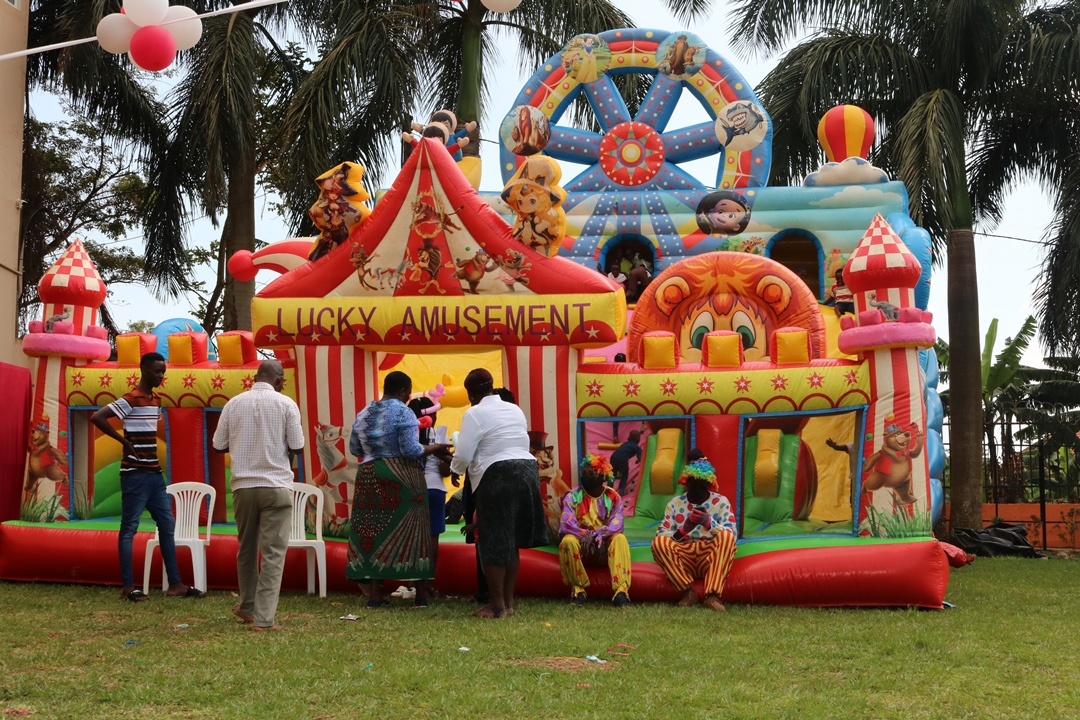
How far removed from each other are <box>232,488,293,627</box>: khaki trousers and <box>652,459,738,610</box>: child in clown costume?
2533 mm

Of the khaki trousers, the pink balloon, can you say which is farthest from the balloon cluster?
the khaki trousers

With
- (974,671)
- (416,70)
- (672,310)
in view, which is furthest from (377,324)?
(416,70)

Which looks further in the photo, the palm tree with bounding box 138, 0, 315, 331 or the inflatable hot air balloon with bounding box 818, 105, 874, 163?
the palm tree with bounding box 138, 0, 315, 331

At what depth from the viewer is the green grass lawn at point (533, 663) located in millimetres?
4133

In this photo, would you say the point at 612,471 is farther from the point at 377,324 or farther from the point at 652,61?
the point at 652,61

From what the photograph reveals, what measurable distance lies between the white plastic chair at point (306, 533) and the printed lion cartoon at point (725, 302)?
3.10 meters

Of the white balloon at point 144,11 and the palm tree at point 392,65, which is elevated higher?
the palm tree at point 392,65

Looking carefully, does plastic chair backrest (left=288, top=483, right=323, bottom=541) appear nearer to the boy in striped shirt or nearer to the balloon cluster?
the boy in striped shirt

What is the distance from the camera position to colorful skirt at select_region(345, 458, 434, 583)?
22.0 ft

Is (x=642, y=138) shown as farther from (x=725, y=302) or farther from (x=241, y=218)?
(x=241, y=218)

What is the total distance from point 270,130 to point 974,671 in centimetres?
1489

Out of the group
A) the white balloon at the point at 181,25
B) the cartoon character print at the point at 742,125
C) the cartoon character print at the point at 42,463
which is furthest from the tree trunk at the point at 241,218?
the white balloon at the point at 181,25

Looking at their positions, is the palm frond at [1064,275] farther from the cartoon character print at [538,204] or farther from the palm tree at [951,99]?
the cartoon character print at [538,204]

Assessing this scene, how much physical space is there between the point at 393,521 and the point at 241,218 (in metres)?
8.53
